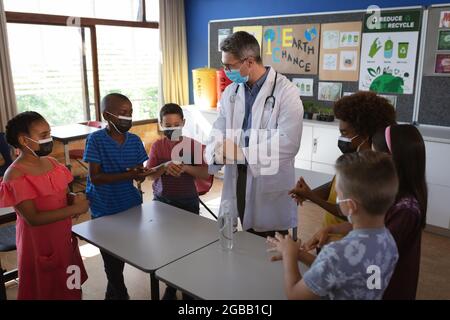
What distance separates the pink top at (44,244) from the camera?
1813 mm

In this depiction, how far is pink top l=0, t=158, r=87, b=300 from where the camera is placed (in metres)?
1.81

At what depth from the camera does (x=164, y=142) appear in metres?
2.44

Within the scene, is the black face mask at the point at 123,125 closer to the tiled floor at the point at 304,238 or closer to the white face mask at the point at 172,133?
the white face mask at the point at 172,133

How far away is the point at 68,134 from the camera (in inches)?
165

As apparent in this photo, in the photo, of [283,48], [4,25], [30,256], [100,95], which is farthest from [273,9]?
[30,256]

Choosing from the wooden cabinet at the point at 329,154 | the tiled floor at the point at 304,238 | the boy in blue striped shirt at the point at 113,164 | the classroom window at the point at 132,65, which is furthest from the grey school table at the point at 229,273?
the classroom window at the point at 132,65

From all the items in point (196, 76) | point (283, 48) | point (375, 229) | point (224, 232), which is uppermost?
point (283, 48)

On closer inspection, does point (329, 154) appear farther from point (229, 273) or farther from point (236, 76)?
point (229, 273)

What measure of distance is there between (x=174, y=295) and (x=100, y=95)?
3.71 m

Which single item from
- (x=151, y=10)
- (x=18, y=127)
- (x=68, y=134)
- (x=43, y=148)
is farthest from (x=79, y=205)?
(x=151, y=10)

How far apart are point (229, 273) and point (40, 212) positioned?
91 cm
